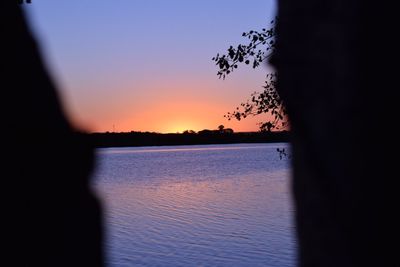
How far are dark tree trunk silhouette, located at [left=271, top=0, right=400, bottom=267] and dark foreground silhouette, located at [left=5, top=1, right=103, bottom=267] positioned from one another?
94cm

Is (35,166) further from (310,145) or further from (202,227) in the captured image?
(202,227)

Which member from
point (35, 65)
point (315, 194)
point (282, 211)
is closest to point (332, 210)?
point (315, 194)

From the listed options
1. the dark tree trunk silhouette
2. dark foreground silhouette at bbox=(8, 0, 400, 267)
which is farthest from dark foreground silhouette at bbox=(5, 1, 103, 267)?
the dark tree trunk silhouette

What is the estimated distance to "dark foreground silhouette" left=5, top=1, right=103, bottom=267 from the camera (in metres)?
2.17

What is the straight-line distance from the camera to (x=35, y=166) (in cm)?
220

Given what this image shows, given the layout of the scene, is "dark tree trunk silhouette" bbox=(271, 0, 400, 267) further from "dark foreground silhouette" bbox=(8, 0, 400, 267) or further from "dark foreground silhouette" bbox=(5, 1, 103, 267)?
"dark foreground silhouette" bbox=(5, 1, 103, 267)

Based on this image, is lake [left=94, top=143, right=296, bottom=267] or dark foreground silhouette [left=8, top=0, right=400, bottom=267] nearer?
dark foreground silhouette [left=8, top=0, right=400, bottom=267]

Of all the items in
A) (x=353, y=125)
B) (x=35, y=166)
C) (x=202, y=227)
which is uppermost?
(x=353, y=125)

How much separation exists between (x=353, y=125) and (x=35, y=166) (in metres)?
1.19

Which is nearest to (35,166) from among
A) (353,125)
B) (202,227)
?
(353,125)

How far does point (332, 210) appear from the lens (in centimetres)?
208

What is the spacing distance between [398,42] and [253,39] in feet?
20.8

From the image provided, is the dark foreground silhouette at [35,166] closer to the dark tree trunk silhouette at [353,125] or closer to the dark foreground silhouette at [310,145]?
the dark foreground silhouette at [310,145]

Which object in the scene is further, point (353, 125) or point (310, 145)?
point (310, 145)
